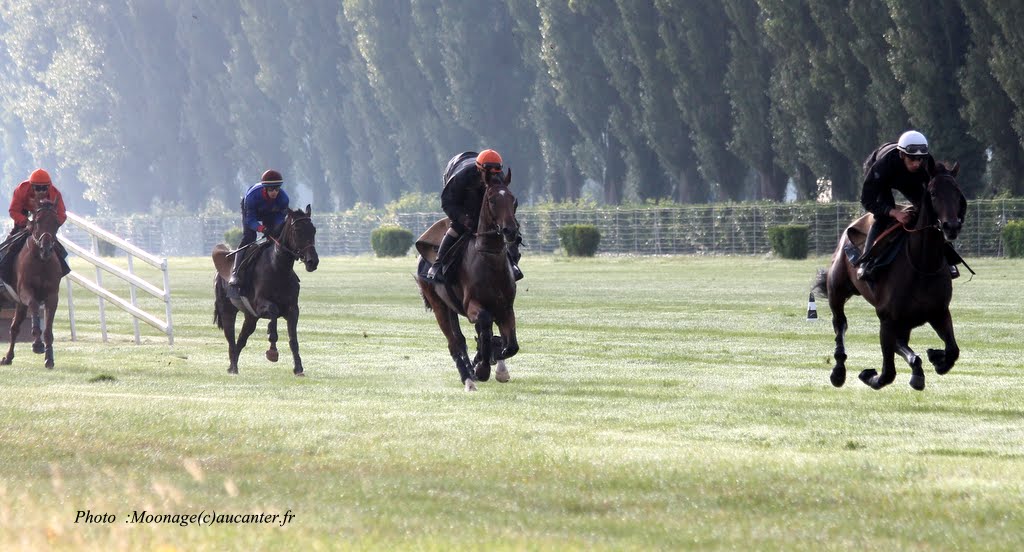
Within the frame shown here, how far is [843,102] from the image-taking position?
41.6 metres

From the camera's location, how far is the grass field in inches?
244

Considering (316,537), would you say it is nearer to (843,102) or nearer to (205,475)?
(205,475)

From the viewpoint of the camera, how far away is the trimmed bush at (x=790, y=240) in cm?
4269

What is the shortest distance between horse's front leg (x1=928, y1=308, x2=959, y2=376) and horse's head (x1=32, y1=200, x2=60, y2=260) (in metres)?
9.45

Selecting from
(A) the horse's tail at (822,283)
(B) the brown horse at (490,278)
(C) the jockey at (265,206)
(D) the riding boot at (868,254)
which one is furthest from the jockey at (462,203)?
(C) the jockey at (265,206)

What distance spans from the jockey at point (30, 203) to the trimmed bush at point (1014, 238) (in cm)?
2665

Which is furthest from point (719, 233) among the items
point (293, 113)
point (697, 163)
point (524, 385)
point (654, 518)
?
point (654, 518)

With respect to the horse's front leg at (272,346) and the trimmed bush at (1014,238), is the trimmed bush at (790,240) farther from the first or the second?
the horse's front leg at (272,346)

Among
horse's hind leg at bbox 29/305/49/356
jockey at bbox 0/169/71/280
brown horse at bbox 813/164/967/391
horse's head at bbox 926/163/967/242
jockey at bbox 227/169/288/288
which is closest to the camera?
horse's head at bbox 926/163/967/242

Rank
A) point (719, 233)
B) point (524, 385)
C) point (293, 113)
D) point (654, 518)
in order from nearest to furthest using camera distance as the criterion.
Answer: point (654, 518), point (524, 385), point (719, 233), point (293, 113)

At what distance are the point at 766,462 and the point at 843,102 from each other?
35.0 metres

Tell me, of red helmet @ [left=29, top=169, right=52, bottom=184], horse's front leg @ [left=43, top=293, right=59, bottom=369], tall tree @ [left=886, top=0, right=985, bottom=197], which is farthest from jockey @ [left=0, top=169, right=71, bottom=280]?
tall tree @ [left=886, top=0, right=985, bottom=197]

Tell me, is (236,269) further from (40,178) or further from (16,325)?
(16,325)

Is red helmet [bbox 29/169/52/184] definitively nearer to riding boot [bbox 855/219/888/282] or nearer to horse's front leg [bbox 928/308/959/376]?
riding boot [bbox 855/219/888/282]
